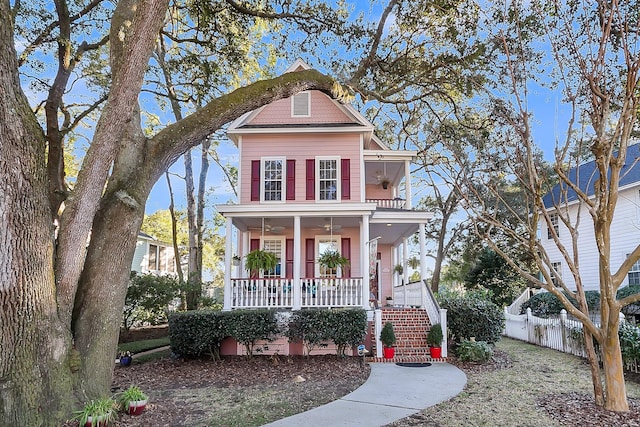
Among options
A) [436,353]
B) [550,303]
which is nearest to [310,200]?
[436,353]

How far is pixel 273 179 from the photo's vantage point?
14.3 m

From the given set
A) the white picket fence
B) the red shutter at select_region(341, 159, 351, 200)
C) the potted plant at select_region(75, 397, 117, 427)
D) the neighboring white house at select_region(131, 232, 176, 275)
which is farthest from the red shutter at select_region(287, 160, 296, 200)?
the neighboring white house at select_region(131, 232, 176, 275)

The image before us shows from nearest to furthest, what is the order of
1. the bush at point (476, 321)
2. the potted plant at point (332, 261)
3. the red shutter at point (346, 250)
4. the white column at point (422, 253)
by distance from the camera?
the bush at point (476, 321), the potted plant at point (332, 261), the white column at point (422, 253), the red shutter at point (346, 250)

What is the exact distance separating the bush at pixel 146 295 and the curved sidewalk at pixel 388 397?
8.15m

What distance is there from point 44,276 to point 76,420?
1.69 m

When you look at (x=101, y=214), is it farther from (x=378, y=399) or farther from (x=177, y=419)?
(x=378, y=399)

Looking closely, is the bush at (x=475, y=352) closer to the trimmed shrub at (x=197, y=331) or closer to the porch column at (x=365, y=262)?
the porch column at (x=365, y=262)

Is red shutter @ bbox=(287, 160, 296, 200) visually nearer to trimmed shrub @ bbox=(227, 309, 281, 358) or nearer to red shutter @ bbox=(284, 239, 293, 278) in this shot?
red shutter @ bbox=(284, 239, 293, 278)

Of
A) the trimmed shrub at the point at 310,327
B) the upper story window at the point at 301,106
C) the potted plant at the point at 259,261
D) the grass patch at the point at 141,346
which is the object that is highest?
the upper story window at the point at 301,106

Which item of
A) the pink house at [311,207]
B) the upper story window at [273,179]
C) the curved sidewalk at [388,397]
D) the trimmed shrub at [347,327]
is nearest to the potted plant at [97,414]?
the curved sidewalk at [388,397]

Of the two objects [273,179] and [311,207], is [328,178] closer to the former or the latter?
[273,179]

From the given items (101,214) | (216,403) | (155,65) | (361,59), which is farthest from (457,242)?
(101,214)

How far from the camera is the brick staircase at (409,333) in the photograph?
36.3 ft

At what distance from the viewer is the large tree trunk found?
4516mm
